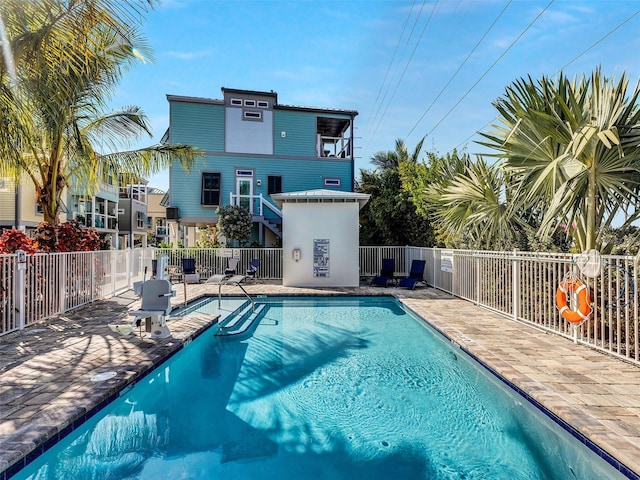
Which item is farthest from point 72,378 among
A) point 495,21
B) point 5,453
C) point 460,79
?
point 460,79

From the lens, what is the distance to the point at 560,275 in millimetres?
6125

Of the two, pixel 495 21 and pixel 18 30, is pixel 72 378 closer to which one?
pixel 18 30

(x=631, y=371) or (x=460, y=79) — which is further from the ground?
(x=460, y=79)

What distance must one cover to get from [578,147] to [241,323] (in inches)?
290

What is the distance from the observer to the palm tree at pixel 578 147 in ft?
16.6

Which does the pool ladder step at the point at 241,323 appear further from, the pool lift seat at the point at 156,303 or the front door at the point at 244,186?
the front door at the point at 244,186

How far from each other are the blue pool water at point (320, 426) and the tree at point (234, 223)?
10140 millimetres

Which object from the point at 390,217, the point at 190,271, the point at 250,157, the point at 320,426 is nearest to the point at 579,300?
the point at 320,426

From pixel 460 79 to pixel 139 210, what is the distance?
94.0 feet

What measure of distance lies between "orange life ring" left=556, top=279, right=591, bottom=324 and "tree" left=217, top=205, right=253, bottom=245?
1314 centimetres

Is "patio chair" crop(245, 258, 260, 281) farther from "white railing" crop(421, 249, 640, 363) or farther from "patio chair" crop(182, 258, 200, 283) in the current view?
→ "white railing" crop(421, 249, 640, 363)

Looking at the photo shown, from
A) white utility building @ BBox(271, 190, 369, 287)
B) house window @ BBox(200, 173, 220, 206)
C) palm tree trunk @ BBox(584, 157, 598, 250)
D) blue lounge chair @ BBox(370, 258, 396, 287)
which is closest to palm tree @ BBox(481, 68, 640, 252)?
palm tree trunk @ BBox(584, 157, 598, 250)

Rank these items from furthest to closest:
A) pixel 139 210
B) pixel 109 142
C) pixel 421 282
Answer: pixel 139 210 < pixel 421 282 < pixel 109 142

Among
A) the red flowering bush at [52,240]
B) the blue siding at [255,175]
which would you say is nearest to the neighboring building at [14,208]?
the blue siding at [255,175]
